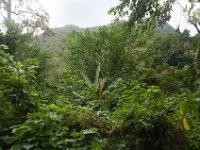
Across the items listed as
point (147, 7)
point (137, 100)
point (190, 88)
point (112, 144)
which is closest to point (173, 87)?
point (190, 88)

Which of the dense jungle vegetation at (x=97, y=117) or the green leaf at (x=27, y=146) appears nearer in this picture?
the green leaf at (x=27, y=146)

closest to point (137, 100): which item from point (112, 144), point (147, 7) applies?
point (112, 144)

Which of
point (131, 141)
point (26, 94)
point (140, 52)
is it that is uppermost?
point (140, 52)

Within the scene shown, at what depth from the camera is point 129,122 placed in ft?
12.4

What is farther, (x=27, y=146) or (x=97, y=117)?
(x=97, y=117)

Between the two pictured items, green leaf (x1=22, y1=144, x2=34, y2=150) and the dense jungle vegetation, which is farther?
the dense jungle vegetation

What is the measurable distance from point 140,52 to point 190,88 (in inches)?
189

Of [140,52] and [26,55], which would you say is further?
[140,52]

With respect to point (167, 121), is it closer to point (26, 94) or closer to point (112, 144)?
point (112, 144)

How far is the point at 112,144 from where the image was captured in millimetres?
A: 3586

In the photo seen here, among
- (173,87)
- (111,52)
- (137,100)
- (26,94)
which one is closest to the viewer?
(26,94)

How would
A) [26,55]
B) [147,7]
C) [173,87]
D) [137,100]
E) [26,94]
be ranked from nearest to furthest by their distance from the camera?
1. [26,94]
2. [137,100]
3. [147,7]
4. [173,87]
5. [26,55]

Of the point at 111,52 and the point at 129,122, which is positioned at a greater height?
the point at 111,52

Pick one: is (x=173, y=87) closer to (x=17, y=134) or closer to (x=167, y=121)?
(x=167, y=121)
